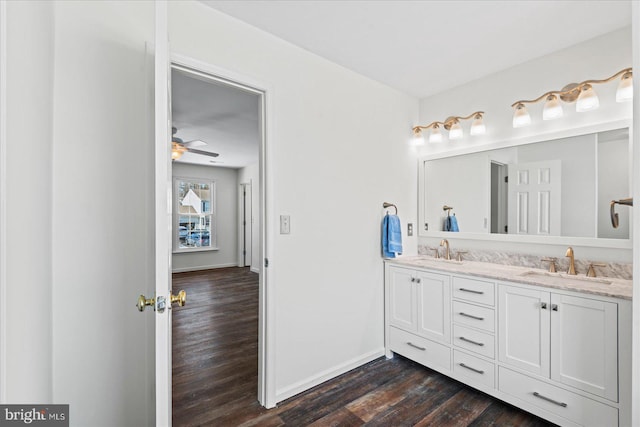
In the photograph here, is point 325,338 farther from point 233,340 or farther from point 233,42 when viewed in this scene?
point 233,42

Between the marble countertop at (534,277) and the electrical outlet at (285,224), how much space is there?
1099 mm

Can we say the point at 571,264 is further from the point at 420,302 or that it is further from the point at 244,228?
the point at 244,228

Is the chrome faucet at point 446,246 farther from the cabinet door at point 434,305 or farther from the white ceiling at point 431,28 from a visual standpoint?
the white ceiling at point 431,28

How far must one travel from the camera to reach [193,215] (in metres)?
6.78

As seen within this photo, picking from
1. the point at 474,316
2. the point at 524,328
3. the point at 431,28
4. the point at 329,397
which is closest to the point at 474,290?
the point at 474,316

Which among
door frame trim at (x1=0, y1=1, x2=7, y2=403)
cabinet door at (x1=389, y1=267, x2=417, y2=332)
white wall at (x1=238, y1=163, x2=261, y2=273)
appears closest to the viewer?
door frame trim at (x1=0, y1=1, x2=7, y2=403)

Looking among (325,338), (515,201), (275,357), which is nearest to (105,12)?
(275,357)

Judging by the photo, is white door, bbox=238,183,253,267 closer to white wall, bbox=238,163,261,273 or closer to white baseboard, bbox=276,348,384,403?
white wall, bbox=238,163,261,273

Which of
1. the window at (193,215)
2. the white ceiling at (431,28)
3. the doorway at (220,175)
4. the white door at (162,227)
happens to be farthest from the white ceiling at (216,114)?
the window at (193,215)

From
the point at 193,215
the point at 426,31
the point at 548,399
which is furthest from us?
the point at 193,215

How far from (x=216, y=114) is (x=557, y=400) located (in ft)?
12.5

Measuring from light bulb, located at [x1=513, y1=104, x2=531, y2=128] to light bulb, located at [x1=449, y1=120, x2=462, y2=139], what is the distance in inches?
17.9

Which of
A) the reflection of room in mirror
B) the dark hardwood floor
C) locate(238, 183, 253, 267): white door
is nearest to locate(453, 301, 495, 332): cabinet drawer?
the dark hardwood floor

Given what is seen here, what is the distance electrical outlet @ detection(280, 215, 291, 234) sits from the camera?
2.06 metres
